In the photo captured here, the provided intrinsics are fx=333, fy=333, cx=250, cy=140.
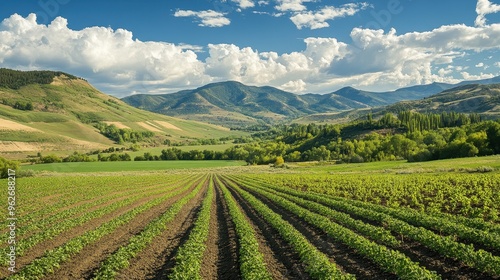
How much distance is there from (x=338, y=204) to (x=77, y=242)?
26.9 m

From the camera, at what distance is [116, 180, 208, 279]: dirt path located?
18.6 meters

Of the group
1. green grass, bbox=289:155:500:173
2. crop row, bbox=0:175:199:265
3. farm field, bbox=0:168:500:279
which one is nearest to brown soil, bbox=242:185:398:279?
farm field, bbox=0:168:500:279

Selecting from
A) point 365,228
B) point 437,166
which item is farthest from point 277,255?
point 437,166

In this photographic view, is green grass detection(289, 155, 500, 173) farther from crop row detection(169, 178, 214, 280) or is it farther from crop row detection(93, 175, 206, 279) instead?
crop row detection(93, 175, 206, 279)

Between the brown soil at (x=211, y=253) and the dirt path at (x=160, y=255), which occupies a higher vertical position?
the dirt path at (x=160, y=255)

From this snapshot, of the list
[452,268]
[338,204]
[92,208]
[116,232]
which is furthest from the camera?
[92,208]

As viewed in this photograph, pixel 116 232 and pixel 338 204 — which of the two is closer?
pixel 116 232

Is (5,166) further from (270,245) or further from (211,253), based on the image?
(270,245)

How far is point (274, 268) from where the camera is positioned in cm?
1898

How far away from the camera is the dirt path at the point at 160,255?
18562mm

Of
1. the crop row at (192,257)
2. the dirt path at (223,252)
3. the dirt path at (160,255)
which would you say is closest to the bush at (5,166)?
the dirt path at (160,255)

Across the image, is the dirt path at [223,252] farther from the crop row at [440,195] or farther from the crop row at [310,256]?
the crop row at [440,195]

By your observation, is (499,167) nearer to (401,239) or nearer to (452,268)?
(401,239)

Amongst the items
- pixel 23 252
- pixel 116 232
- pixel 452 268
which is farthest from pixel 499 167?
pixel 23 252
